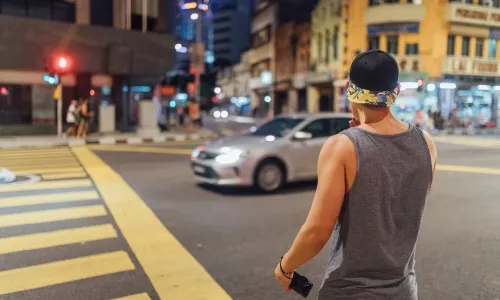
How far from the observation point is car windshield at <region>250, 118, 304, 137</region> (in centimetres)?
997

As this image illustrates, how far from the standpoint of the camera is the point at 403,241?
6.41ft

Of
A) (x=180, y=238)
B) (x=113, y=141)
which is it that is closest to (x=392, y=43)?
(x=113, y=141)

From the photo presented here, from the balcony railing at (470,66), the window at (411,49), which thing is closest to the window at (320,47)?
the window at (411,49)

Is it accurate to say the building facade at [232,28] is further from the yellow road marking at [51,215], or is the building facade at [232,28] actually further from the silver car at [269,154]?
the yellow road marking at [51,215]

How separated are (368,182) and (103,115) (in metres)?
23.9

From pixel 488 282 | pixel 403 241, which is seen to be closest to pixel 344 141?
pixel 403 241

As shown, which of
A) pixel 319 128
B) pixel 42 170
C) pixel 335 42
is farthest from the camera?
pixel 335 42

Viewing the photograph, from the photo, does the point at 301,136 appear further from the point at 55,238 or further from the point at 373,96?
the point at 373,96

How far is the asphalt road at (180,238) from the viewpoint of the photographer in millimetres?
4559

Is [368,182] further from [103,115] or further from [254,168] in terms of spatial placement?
[103,115]

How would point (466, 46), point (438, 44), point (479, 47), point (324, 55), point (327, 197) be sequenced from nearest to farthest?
point (327, 197), point (438, 44), point (466, 46), point (479, 47), point (324, 55)

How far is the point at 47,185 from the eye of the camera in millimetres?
9680

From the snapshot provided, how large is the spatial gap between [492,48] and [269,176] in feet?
112

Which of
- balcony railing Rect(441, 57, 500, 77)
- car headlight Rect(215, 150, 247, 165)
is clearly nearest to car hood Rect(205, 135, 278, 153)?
car headlight Rect(215, 150, 247, 165)
